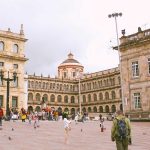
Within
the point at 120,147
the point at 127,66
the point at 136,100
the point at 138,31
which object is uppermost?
the point at 138,31

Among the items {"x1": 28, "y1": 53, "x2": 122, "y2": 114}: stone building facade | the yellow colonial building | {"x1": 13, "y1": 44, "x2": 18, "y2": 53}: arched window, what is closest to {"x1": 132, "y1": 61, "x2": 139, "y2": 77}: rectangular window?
the yellow colonial building

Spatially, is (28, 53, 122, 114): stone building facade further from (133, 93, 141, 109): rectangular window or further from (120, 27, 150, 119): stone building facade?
(133, 93, 141, 109): rectangular window

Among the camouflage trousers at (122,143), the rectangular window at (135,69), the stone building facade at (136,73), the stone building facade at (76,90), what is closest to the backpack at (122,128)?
the camouflage trousers at (122,143)

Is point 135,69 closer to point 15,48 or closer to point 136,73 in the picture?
point 136,73

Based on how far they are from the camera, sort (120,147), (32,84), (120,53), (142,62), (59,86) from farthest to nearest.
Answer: (59,86)
(32,84)
(120,53)
(142,62)
(120,147)

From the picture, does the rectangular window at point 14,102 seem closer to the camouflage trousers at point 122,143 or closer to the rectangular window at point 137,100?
the rectangular window at point 137,100

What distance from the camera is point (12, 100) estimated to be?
2367 inches

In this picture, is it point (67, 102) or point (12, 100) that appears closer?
point (12, 100)

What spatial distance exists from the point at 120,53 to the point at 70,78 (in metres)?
71.3

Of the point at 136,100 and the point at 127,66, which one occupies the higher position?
the point at 127,66

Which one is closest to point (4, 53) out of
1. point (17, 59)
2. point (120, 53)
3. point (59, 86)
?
point (17, 59)

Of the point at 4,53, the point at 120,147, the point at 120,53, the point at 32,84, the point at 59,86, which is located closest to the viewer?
the point at 120,147

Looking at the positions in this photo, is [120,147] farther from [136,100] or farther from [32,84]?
[32,84]

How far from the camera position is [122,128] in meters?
10.4
